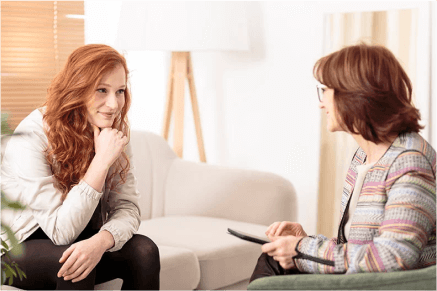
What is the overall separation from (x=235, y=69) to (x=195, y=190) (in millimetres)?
1232

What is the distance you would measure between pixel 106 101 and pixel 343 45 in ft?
5.49

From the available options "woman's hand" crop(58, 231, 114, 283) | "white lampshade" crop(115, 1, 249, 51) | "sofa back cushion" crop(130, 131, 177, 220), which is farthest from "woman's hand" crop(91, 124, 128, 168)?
"white lampshade" crop(115, 1, 249, 51)

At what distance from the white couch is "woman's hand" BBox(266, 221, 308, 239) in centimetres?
72

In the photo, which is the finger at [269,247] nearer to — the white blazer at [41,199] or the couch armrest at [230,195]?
the white blazer at [41,199]

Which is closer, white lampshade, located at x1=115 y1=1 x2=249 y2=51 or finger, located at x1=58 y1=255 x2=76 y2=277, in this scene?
finger, located at x1=58 y1=255 x2=76 y2=277

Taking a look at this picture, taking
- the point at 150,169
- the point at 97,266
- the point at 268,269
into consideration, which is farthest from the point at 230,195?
the point at 268,269

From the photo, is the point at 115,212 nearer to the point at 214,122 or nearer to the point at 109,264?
the point at 109,264

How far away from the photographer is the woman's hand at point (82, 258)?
5.62ft

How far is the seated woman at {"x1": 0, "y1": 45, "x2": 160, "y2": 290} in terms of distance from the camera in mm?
1762

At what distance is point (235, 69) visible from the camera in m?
3.88

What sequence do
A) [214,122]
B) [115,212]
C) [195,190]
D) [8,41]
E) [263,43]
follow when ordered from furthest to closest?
[214,122]
[263,43]
[8,41]
[195,190]
[115,212]

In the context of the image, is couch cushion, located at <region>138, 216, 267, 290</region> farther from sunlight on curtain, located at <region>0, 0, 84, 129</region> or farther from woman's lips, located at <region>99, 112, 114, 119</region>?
sunlight on curtain, located at <region>0, 0, 84, 129</region>

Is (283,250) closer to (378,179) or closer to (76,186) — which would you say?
(378,179)

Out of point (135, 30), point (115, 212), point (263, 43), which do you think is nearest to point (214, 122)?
point (263, 43)
